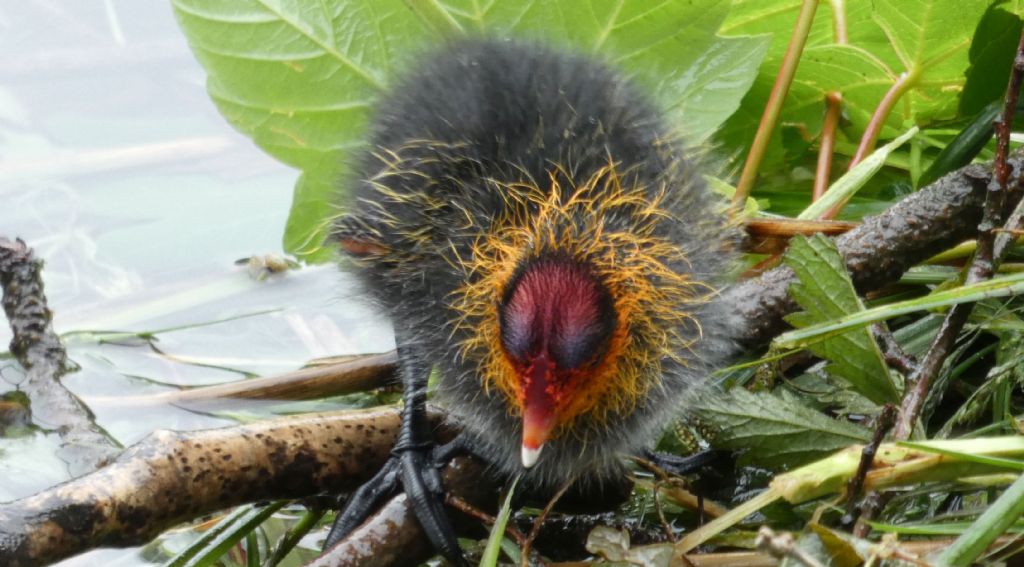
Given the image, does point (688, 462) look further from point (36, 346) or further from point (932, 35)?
point (36, 346)

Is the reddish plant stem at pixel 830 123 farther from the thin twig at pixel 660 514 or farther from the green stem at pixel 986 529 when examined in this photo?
the green stem at pixel 986 529

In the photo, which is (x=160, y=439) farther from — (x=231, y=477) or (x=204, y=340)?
(x=204, y=340)

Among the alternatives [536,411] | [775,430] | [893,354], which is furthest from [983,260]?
[536,411]

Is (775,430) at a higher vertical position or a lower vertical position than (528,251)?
lower

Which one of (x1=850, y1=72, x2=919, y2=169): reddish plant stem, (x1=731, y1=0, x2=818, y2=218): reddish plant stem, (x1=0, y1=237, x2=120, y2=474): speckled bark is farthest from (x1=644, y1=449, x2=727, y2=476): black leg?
(x1=0, y1=237, x2=120, y2=474): speckled bark

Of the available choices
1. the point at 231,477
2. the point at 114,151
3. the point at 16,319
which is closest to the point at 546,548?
the point at 231,477

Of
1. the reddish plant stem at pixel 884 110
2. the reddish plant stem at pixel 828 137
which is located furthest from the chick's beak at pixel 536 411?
the reddish plant stem at pixel 884 110

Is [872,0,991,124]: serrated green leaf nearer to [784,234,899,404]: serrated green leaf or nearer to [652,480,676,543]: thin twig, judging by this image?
[784,234,899,404]: serrated green leaf

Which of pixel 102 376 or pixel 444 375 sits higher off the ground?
pixel 444 375
